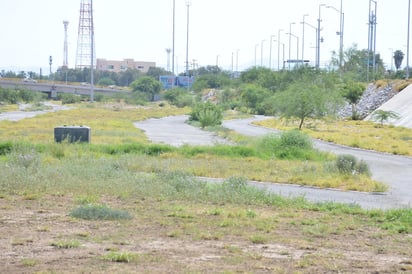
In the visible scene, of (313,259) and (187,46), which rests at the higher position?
(187,46)

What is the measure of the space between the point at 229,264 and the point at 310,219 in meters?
5.11

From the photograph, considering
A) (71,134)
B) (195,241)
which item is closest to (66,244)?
(195,241)

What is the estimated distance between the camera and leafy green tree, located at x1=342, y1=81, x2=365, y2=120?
80.9 m

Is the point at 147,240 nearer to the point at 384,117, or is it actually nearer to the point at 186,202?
the point at 186,202

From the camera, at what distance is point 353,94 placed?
81000mm

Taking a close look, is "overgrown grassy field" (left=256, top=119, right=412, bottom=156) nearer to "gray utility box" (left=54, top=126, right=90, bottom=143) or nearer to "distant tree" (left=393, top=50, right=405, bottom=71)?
"gray utility box" (left=54, top=126, right=90, bottom=143)

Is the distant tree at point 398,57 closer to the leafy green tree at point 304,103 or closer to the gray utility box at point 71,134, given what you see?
the leafy green tree at point 304,103

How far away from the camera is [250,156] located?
104 ft

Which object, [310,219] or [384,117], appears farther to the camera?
[384,117]

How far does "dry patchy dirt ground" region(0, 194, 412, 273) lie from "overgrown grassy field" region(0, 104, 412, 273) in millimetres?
19

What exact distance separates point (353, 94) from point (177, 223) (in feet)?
226

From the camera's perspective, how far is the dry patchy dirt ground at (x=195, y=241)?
417 inches

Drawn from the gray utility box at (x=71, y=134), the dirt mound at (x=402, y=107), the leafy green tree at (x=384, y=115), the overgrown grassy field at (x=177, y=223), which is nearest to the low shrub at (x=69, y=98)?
the dirt mound at (x=402, y=107)

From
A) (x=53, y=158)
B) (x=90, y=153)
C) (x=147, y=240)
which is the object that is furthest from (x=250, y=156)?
(x=147, y=240)
